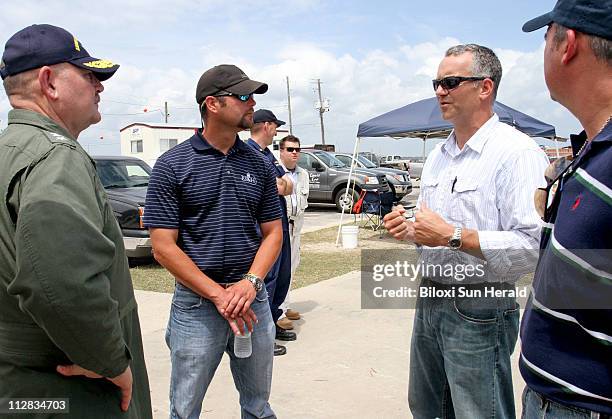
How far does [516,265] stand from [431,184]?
0.57 meters

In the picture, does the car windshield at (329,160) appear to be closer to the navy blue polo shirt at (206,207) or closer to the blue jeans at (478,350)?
the navy blue polo shirt at (206,207)

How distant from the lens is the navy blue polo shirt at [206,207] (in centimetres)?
260

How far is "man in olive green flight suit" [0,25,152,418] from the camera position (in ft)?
4.97

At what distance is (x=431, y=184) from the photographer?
258 cm

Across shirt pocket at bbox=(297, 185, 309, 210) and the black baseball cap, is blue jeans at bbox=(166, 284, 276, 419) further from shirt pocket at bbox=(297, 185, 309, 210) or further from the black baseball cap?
shirt pocket at bbox=(297, 185, 309, 210)

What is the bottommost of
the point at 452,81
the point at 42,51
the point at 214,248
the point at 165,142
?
the point at 165,142

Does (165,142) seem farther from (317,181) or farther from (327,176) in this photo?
(327,176)

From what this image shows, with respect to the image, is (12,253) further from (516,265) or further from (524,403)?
(516,265)

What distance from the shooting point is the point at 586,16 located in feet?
4.58

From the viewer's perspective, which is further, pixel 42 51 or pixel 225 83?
pixel 225 83

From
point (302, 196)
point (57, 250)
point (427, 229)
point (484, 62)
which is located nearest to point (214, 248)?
point (427, 229)

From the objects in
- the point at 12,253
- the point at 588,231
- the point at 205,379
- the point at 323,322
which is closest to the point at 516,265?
the point at 588,231

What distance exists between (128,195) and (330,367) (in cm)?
554

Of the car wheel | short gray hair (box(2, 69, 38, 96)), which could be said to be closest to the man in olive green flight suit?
short gray hair (box(2, 69, 38, 96))
